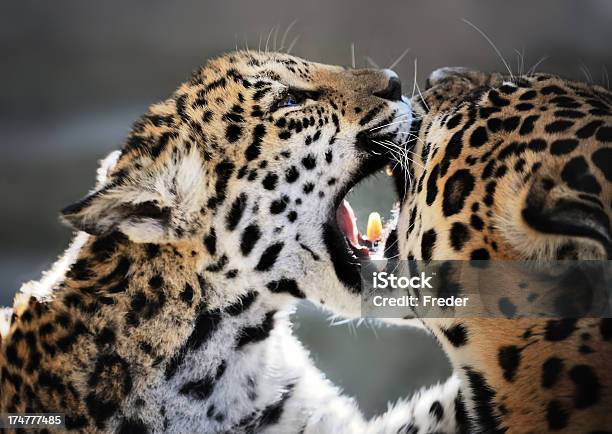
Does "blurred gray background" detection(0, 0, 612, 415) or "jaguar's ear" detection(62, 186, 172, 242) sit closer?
"jaguar's ear" detection(62, 186, 172, 242)

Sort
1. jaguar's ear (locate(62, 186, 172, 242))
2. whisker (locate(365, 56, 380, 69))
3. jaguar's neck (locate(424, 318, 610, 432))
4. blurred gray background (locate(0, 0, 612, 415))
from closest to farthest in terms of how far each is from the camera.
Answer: jaguar's neck (locate(424, 318, 610, 432)), jaguar's ear (locate(62, 186, 172, 242)), blurred gray background (locate(0, 0, 612, 415)), whisker (locate(365, 56, 380, 69))

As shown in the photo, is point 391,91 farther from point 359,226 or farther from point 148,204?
point 148,204

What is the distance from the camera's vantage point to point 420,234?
1.48 m

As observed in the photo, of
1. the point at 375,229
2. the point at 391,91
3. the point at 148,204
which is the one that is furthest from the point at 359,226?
the point at 148,204

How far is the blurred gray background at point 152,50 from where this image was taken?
1.89 m

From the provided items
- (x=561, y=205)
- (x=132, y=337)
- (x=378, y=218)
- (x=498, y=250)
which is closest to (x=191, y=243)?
(x=132, y=337)

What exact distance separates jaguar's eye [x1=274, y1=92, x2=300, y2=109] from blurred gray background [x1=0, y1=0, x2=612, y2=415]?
0.93ft

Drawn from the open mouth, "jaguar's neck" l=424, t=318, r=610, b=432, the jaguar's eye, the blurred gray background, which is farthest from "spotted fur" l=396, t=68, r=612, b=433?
the blurred gray background

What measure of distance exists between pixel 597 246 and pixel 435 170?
333 mm

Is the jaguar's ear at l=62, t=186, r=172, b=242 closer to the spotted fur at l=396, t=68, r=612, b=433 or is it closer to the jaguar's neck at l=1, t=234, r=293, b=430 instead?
the jaguar's neck at l=1, t=234, r=293, b=430

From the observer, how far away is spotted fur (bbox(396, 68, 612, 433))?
1.27 m

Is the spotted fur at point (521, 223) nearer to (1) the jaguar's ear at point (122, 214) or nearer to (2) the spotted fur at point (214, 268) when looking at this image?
(2) the spotted fur at point (214, 268)

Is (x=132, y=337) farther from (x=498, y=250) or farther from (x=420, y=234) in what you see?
(x=498, y=250)

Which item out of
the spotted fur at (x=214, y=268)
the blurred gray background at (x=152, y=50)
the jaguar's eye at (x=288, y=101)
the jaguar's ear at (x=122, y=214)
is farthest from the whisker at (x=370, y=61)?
the jaguar's ear at (x=122, y=214)
